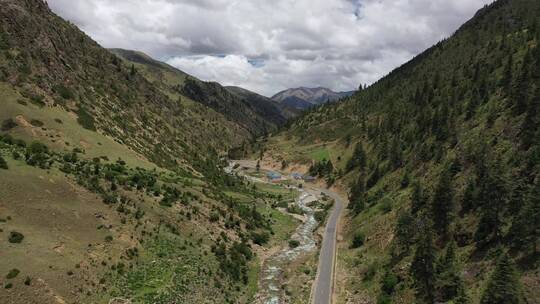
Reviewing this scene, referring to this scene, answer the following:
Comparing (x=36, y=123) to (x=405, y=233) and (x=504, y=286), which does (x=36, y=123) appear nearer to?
(x=405, y=233)

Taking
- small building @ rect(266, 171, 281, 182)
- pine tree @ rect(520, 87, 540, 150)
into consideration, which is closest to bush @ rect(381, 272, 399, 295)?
pine tree @ rect(520, 87, 540, 150)

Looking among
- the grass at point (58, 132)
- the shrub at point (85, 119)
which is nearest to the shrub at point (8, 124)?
the grass at point (58, 132)

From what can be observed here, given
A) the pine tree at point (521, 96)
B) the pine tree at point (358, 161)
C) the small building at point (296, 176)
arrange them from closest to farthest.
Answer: the pine tree at point (521, 96), the pine tree at point (358, 161), the small building at point (296, 176)

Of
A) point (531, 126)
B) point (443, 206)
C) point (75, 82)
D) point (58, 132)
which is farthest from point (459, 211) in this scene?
point (75, 82)

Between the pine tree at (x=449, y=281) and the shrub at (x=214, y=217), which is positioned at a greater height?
the pine tree at (x=449, y=281)

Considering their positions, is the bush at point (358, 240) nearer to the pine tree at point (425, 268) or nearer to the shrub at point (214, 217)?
the pine tree at point (425, 268)

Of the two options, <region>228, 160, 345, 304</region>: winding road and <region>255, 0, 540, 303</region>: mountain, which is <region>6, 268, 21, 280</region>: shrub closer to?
<region>228, 160, 345, 304</region>: winding road
